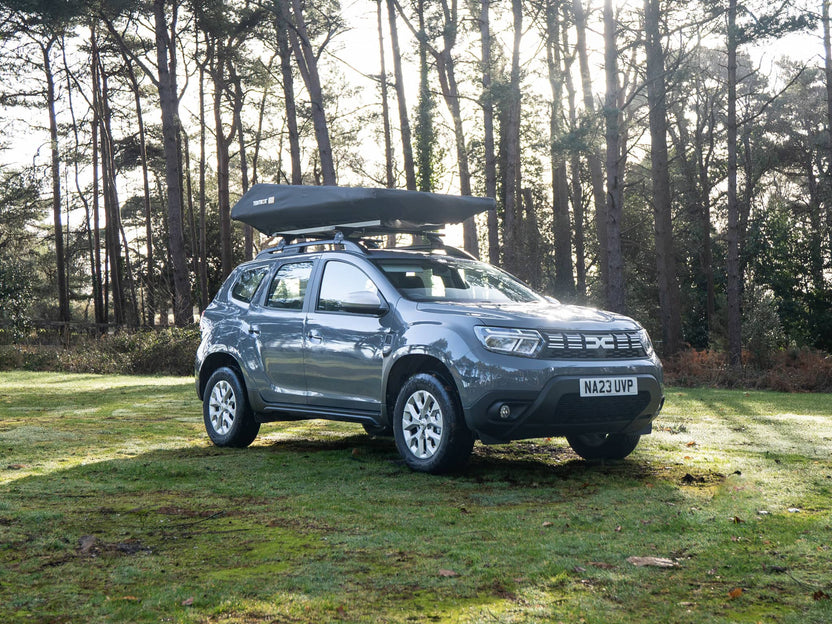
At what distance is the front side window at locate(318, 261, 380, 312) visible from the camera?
7.82 m

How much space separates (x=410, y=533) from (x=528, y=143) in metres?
33.9

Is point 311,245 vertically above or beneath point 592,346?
above

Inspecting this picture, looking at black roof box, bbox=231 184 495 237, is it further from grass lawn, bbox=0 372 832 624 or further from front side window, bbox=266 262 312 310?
grass lawn, bbox=0 372 832 624

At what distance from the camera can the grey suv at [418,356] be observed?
6.62m

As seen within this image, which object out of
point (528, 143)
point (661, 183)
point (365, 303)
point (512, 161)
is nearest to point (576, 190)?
point (528, 143)

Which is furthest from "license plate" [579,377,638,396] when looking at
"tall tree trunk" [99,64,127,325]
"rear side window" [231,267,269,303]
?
"tall tree trunk" [99,64,127,325]

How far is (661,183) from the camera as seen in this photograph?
24.6 metres

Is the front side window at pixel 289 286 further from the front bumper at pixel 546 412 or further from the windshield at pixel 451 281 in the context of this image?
the front bumper at pixel 546 412

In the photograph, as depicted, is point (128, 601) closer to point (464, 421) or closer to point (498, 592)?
point (498, 592)

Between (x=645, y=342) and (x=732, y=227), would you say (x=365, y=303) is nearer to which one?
(x=645, y=342)

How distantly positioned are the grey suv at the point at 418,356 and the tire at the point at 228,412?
1cm

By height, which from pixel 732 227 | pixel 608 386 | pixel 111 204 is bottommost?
pixel 608 386

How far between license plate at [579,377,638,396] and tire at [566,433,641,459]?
3.16 feet

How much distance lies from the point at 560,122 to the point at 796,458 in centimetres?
2114
